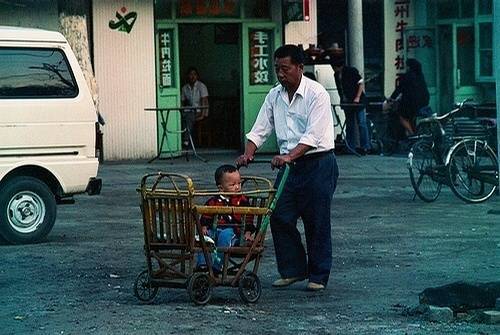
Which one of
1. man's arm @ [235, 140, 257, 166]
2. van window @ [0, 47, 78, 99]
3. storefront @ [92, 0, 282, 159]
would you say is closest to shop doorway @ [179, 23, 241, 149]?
storefront @ [92, 0, 282, 159]

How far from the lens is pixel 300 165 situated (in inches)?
423

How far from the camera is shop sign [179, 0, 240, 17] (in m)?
24.6

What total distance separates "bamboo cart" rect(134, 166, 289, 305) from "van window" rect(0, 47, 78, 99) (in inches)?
165

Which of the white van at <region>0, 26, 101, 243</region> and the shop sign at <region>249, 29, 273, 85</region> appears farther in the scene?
the shop sign at <region>249, 29, 273, 85</region>

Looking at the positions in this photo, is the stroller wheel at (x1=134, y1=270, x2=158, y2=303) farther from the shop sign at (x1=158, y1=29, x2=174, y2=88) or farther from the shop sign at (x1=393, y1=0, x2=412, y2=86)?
the shop sign at (x1=393, y1=0, x2=412, y2=86)

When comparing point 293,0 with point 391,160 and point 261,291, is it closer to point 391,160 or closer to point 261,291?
point 391,160

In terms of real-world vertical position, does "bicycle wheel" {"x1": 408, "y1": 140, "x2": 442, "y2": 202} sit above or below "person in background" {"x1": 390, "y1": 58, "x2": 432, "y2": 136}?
below

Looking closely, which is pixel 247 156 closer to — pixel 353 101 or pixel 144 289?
pixel 144 289

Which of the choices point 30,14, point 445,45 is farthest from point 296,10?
point 30,14

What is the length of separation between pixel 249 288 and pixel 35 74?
480 centimetres

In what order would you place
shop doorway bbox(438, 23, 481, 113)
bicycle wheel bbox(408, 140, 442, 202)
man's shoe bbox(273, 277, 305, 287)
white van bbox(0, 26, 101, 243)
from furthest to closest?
shop doorway bbox(438, 23, 481, 113) → bicycle wheel bbox(408, 140, 442, 202) → white van bbox(0, 26, 101, 243) → man's shoe bbox(273, 277, 305, 287)

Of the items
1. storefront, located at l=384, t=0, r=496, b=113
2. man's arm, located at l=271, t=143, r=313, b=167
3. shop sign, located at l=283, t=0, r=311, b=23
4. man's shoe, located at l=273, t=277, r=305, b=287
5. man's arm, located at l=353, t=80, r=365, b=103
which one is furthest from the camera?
storefront, located at l=384, t=0, r=496, b=113

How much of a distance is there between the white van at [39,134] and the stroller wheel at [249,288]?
425cm

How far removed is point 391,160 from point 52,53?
34.5 ft
